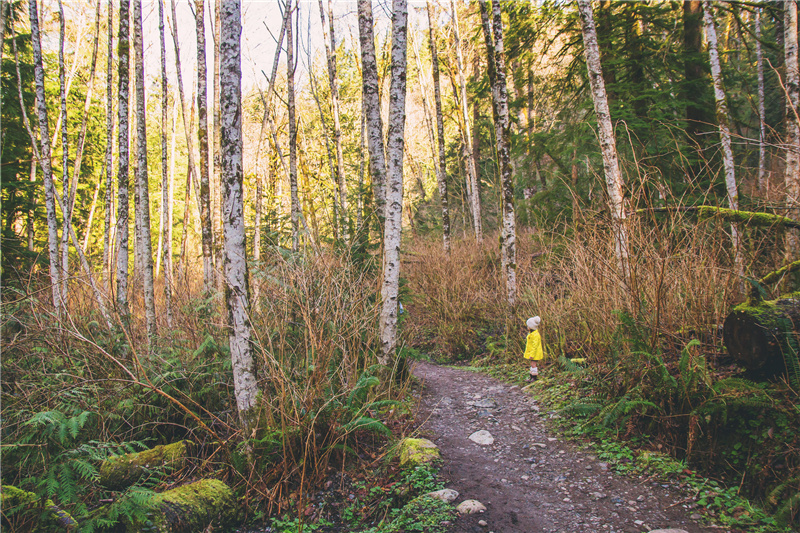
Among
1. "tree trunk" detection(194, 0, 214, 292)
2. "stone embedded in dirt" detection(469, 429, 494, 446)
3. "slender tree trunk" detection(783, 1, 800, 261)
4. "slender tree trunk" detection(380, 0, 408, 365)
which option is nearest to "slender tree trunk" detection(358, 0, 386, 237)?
"slender tree trunk" detection(380, 0, 408, 365)

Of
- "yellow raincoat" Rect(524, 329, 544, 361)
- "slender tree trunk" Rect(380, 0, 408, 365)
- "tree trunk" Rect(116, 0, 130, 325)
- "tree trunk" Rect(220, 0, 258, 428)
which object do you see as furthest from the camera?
"tree trunk" Rect(116, 0, 130, 325)

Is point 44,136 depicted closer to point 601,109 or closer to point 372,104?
point 372,104

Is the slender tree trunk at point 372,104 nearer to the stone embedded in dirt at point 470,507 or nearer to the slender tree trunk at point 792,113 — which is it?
the stone embedded in dirt at point 470,507

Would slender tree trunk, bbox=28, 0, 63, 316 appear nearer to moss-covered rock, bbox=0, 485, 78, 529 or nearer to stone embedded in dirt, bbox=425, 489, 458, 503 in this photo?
moss-covered rock, bbox=0, 485, 78, 529

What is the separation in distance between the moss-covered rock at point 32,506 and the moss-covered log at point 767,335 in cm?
496

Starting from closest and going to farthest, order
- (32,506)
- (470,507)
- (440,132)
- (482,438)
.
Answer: (32,506) → (470,507) → (482,438) → (440,132)

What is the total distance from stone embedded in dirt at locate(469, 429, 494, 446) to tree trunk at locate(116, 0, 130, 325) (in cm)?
553

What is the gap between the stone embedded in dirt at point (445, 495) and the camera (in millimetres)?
2939

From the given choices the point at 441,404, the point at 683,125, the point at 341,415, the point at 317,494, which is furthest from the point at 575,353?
the point at 683,125

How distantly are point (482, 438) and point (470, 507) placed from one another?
130 cm

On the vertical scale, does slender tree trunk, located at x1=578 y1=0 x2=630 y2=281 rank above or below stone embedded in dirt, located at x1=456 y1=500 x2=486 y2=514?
above

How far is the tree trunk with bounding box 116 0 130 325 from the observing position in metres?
5.88

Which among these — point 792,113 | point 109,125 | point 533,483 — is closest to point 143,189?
point 109,125

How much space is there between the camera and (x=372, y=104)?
6.48 meters
